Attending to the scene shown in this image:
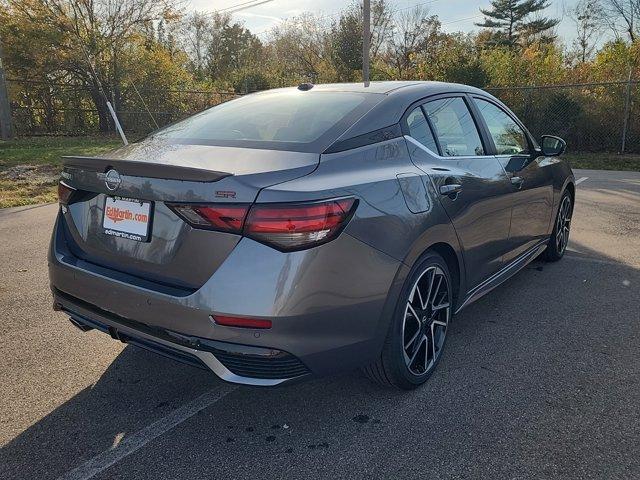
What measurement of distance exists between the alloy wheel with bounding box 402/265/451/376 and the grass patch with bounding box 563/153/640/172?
36.4 feet

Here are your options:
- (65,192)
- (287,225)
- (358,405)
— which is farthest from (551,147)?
(65,192)

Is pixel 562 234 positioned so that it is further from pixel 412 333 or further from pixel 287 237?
pixel 287 237

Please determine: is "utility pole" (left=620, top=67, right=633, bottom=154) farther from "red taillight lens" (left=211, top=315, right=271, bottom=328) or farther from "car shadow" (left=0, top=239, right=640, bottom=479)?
"red taillight lens" (left=211, top=315, right=271, bottom=328)

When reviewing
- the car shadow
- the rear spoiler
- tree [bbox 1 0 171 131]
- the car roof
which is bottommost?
the car shadow

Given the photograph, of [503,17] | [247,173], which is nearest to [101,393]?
[247,173]

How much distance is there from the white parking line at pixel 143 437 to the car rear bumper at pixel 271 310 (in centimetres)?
42

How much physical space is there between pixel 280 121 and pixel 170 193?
3.21 ft

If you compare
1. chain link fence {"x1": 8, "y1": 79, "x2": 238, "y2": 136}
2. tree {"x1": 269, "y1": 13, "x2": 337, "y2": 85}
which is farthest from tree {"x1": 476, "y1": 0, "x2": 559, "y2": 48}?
chain link fence {"x1": 8, "y1": 79, "x2": 238, "y2": 136}

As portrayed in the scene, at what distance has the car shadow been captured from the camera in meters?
2.32

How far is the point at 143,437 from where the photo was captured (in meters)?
2.39

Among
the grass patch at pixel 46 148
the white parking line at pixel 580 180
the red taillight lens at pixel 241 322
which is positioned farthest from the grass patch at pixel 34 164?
the white parking line at pixel 580 180

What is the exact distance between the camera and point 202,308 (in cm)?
212

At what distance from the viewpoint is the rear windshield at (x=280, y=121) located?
262 cm

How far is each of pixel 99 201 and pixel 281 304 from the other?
3.57 feet
